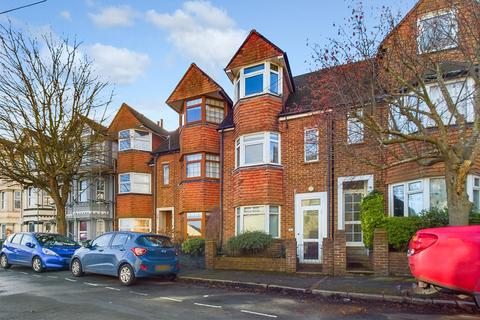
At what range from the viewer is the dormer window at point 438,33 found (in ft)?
34.0

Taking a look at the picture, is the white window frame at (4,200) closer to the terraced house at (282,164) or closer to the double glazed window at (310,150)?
the terraced house at (282,164)

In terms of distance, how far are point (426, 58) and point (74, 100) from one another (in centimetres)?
1757

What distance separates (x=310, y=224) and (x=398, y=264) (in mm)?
5091

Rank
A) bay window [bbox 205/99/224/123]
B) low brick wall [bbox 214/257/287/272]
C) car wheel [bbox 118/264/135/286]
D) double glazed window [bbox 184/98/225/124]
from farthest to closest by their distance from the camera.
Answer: bay window [bbox 205/99/224/123] < double glazed window [bbox 184/98/225/124] < low brick wall [bbox 214/257/287/272] < car wheel [bbox 118/264/135/286]

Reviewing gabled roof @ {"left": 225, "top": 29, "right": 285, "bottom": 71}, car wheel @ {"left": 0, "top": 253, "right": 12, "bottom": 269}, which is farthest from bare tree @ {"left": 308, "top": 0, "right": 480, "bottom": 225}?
car wheel @ {"left": 0, "top": 253, "right": 12, "bottom": 269}

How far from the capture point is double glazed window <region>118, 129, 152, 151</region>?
27250 mm

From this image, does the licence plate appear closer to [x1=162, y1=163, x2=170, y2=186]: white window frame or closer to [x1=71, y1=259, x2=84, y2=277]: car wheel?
[x1=71, y1=259, x2=84, y2=277]: car wheel

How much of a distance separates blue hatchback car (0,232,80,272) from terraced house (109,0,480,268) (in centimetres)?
617

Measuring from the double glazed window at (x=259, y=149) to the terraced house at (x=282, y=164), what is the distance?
0.04 m

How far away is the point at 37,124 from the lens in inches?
841

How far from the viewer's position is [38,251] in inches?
651

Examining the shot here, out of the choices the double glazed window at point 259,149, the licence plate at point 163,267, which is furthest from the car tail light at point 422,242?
the double glazed window at point 259,149

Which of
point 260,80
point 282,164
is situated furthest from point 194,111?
point 282,164

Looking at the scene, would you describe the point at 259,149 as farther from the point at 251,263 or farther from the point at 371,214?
the point at 371,214
